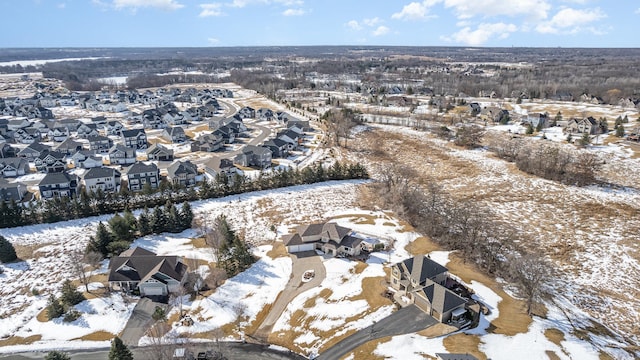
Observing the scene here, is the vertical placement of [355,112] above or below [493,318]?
above

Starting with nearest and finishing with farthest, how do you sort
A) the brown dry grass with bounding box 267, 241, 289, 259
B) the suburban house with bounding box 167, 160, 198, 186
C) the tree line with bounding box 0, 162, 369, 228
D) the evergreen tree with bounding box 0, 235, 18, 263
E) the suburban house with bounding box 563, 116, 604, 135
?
the evergreen tree with bounding box 0, 235, 18, 263 < the brown dry grass with bounding box 267, 241, 289, 259 < the tree line with bounding box 0, 162, 369, 228 < the suburban house with bounding box 167, 160, 198, 186 < the suburban house with bounding box 563, 116, 604, 135

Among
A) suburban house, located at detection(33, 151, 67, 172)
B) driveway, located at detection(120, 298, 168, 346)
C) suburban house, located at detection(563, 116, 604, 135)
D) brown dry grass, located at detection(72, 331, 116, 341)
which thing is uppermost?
suburban house, located at detection(563, 116, 604, 135)

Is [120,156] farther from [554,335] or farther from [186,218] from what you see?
[554,335]

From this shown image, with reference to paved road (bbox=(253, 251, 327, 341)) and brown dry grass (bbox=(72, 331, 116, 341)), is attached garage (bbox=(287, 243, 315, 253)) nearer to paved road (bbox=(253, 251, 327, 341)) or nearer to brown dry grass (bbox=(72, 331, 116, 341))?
paved road (bbox=(253, 251, 327, 341))

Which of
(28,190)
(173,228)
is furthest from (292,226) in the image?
(28,190)

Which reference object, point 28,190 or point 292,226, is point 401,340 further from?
point 28,190

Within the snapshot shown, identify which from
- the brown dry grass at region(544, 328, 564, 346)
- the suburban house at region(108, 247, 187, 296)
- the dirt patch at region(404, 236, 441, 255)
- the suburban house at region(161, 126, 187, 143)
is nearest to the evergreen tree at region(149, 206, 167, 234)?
the suburban house at region(108, 247, 187, 296)

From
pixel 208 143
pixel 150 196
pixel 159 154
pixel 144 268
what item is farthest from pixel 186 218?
pixel 208 143
